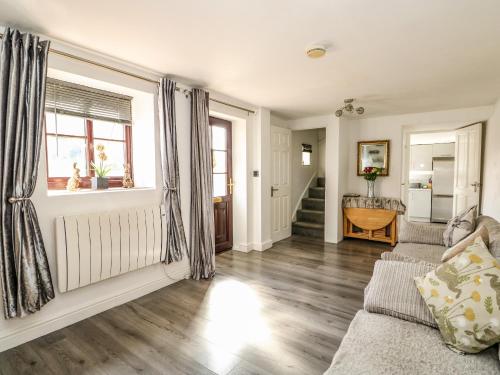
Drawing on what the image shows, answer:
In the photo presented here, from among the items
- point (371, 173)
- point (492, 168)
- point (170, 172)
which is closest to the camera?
point (170, 172)

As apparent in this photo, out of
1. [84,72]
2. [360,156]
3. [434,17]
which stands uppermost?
[434,17]

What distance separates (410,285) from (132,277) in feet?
8.05

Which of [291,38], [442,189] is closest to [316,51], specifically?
[291,38]

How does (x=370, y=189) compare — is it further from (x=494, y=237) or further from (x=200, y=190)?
(x=200, y=190)

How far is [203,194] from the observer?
10.7ft

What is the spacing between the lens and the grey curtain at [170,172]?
2.86 m

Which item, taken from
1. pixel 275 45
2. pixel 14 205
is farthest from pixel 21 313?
pixel 275 45

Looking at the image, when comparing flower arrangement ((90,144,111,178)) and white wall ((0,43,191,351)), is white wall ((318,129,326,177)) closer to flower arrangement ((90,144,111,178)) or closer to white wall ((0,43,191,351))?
white wall ((0,43,191,351))

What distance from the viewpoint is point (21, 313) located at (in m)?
1.95

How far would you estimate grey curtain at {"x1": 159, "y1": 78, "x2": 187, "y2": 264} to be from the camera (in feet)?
9.38

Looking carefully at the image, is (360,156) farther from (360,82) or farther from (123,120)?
(123,120)

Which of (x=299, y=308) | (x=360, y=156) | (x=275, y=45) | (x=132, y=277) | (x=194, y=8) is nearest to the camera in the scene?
(x=194, y=8)

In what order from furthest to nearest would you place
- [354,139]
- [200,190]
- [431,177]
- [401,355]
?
[431,177], [354,139], [200,190], [401,355]

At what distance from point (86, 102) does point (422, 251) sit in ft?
11.7
